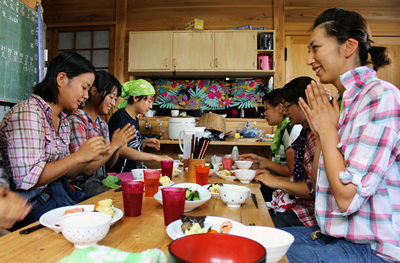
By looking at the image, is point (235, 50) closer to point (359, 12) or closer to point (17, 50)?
point (359, 12)

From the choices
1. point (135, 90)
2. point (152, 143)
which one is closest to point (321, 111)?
point (152, 143)

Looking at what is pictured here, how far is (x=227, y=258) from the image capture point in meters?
0.49

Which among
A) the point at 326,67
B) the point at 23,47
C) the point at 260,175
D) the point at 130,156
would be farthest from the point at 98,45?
the point at 326,67

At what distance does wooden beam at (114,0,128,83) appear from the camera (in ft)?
15.8

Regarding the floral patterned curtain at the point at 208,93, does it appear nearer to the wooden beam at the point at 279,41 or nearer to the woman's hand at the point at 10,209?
A: the wooden beam at the point at 279,41

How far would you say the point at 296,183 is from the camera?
5.09 ft

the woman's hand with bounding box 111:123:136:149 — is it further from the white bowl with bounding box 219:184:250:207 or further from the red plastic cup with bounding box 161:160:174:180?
the white bowl with bounding box 219:184:250:207

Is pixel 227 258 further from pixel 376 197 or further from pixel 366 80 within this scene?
pixel 366 80

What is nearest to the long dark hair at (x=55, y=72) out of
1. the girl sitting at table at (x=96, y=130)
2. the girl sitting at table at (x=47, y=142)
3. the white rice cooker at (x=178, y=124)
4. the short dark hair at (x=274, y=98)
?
the girl sitting at table at (x=47, y=142)

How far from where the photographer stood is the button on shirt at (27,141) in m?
1.24

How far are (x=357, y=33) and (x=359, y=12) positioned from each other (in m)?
4.31

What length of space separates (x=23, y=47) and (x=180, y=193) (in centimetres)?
272

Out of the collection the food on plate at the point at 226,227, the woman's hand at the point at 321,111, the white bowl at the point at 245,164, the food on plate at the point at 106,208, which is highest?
the woman's hand at the point at 321,111

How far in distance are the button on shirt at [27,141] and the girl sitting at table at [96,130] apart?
36 centimetres
